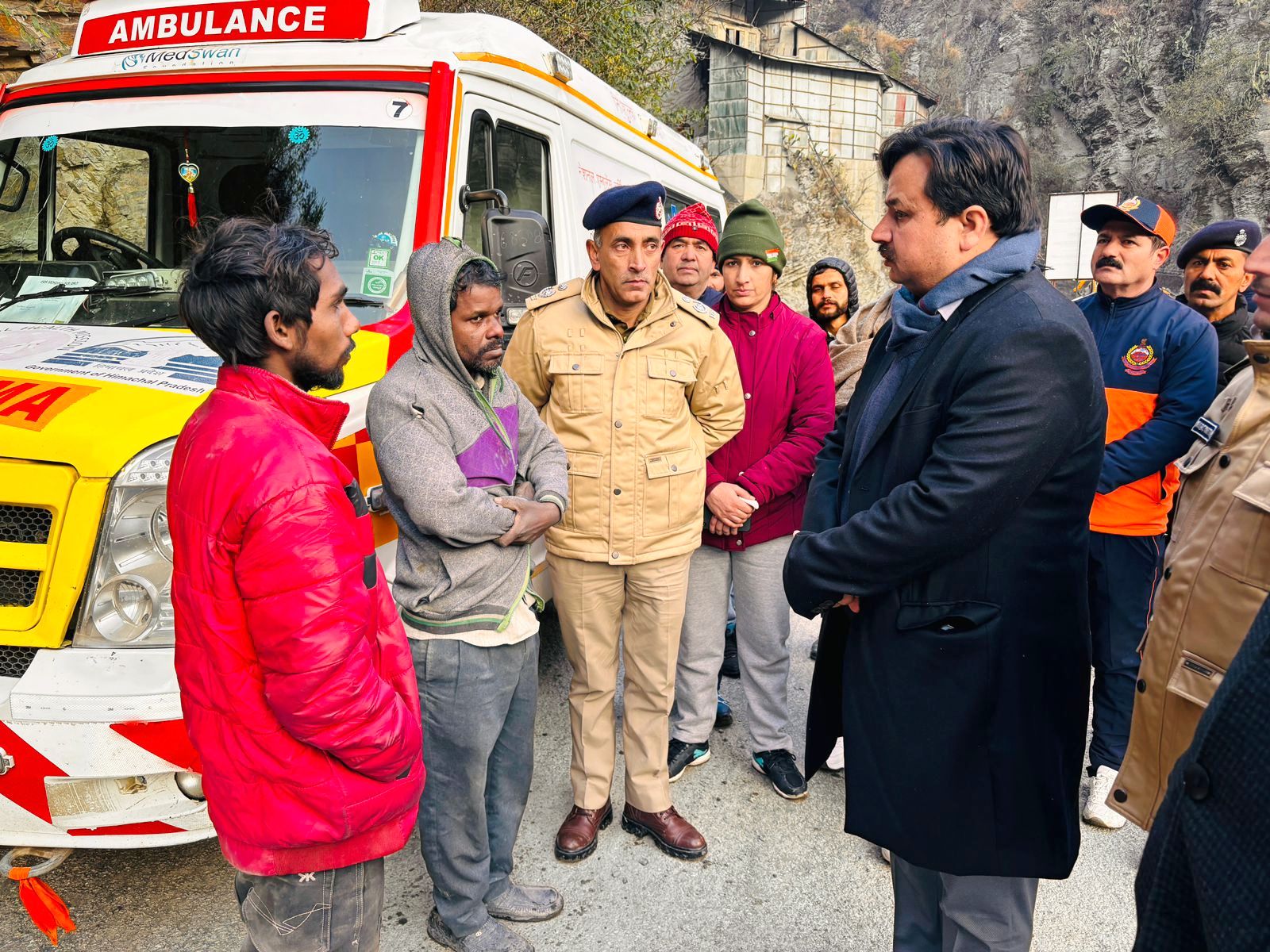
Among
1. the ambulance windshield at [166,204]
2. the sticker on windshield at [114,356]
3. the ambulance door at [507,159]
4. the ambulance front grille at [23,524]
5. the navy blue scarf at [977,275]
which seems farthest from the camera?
the ambulance door at [507,159]

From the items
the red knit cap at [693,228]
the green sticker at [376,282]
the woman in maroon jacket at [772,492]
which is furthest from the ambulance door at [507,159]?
the woman in maroon jacket at [772,492]

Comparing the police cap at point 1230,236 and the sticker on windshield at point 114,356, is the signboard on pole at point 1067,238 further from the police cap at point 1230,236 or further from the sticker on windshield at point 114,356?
the sticker on windshield at point 114,356

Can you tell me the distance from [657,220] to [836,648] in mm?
1565

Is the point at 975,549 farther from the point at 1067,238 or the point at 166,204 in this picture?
the point at 1067,238

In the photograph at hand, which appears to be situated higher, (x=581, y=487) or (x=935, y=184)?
(x=935, y=184)

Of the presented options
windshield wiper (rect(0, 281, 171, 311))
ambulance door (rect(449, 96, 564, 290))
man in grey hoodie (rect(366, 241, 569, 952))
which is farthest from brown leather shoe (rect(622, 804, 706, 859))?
windshield wiper (rect(0, 281, 171, 311))

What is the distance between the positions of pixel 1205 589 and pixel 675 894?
76.3 inches

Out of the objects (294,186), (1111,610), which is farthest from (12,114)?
(1111,610)

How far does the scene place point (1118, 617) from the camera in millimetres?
3545

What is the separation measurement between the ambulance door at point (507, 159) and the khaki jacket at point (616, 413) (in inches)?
22.0

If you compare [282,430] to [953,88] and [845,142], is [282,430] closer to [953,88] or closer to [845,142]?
[845,142]

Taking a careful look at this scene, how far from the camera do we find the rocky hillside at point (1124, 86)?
93.2 ft

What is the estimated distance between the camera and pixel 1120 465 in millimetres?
3416

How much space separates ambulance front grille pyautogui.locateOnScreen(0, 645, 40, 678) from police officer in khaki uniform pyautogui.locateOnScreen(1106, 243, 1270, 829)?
9.18 feet
